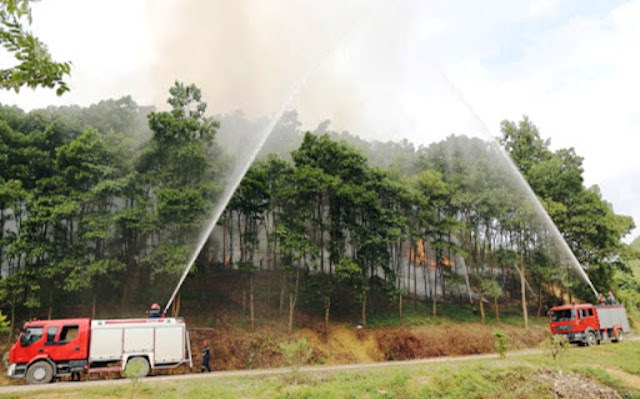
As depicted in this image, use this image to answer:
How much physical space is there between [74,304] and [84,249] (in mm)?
5295

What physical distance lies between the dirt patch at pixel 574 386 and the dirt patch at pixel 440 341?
1311cm

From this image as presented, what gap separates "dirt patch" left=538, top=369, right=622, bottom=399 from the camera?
15681 mm

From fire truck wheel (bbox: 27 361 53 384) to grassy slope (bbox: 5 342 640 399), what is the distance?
423 cm

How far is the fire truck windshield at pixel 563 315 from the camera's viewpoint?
84.9 ft

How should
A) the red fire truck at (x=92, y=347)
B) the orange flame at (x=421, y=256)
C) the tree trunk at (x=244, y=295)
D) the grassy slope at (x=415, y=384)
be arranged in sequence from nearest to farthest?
the grassy slope at (x=415, y=384) → the red fire truck at (x=92, y=347) → the tree trunk at (x=244, y=295) → the orange flame at (x=421, y=256)

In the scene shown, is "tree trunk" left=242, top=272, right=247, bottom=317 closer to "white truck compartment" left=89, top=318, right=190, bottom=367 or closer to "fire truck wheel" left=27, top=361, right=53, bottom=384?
"white truck compartment" left=89, top=318, right=190, bottom=367

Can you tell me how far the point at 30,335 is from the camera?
16.7 m

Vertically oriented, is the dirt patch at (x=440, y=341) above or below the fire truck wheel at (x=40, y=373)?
below

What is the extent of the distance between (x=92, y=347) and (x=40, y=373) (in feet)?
6.57

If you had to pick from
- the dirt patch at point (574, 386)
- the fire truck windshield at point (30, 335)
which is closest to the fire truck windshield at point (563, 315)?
the dirt patch at point (574, 386)

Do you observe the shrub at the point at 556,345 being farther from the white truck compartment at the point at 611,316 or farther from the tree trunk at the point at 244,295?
the tree trunk at the point at 244,295

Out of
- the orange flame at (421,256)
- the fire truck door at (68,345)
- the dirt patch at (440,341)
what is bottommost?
the dirt patch at (440,341)

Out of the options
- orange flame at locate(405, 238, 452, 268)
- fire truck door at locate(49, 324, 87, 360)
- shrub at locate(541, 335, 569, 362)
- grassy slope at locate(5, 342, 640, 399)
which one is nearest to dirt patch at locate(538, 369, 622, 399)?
grassy slope at locate(5, 342, 640, 399)

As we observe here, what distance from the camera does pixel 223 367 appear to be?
976 inches
